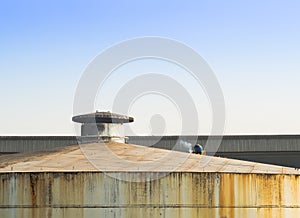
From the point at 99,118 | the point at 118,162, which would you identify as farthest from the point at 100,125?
the point at 118,162

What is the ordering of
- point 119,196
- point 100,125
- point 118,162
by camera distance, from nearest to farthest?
1. point 119,196
2. point 118,162
3. point 100,125

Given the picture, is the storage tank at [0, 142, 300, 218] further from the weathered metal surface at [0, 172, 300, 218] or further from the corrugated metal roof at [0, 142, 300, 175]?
the corrugated metal roof at [0, 142, 300, 175]

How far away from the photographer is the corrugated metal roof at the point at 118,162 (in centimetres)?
1911

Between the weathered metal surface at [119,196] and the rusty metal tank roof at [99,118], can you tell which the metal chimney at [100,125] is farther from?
the weathered metal surface at [119,196]

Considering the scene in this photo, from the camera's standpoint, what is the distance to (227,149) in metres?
44.7

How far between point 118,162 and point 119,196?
2.83 m

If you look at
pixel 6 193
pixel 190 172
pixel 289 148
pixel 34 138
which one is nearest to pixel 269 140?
pixel 289 148

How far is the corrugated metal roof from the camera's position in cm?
1911

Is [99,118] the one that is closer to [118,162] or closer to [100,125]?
[100,125]

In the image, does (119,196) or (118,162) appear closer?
(119,196)

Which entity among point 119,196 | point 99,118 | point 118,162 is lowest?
point 119,196

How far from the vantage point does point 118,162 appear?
20.3 metres

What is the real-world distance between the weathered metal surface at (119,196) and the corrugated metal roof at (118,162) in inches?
29.7

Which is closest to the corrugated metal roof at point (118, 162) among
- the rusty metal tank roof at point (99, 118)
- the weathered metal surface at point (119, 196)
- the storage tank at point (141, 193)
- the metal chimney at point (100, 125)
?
the storage tank at point (141, 193)
